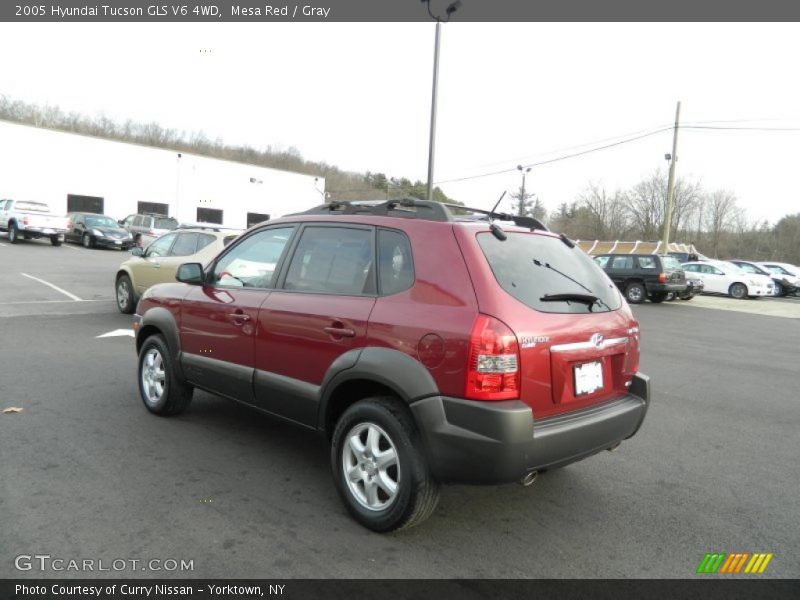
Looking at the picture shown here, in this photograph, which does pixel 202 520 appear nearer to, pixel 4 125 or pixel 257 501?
pixel 257 501

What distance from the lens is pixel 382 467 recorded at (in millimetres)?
3117

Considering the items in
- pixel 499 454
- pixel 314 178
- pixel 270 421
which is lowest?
pixel 270 421

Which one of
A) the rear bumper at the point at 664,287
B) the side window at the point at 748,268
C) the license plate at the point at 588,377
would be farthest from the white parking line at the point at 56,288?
the side window at the point at 748,268

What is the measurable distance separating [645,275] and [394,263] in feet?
59.1

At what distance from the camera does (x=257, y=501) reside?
3.45 m

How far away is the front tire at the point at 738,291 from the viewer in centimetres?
2412

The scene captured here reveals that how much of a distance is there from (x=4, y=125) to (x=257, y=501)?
3903cm

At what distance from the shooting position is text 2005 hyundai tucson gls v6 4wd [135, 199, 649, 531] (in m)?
2.80

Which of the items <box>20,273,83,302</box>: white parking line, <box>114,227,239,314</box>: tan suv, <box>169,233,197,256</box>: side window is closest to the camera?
<box>114,227,239,314</box>: tan suv

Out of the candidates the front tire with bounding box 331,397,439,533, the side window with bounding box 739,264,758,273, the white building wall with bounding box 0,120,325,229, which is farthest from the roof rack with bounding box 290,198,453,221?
the white building wall with bounding box 0,120,325,229

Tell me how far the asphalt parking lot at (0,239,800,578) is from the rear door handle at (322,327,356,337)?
3.46 feet

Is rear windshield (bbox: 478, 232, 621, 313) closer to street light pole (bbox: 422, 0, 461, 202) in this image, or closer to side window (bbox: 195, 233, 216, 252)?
side window (bbox: 195, 233, 216, 252)

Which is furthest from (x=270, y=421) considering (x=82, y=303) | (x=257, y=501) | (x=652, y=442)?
(x=82, y=303)

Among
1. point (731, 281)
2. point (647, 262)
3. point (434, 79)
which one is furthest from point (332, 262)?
point (731, 281)
